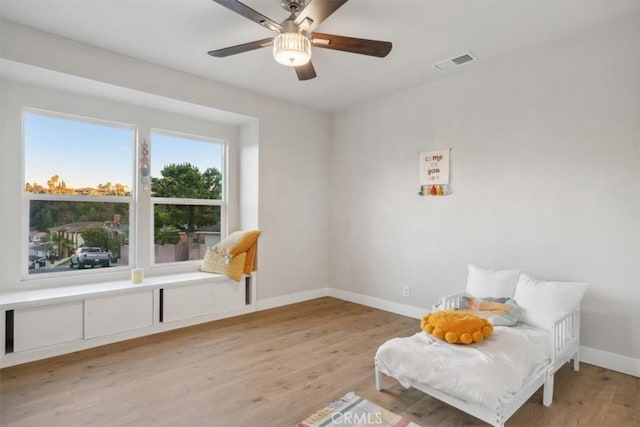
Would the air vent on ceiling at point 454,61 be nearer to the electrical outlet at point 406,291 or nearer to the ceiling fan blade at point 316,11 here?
the ceiling fan blade at point 316,11

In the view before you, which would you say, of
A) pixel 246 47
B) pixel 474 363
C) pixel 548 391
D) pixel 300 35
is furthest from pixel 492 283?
pixel 246 47

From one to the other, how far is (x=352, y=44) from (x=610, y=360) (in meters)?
3.09

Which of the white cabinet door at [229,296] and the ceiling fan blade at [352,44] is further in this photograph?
the white cabinet door at [229,296]

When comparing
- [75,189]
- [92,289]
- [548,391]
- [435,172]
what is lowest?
[548,391]

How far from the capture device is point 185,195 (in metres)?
4.23

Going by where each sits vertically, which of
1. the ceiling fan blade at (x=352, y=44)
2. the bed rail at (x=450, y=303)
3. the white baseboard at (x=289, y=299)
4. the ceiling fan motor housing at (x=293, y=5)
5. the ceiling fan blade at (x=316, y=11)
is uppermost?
the ceiling fan motor housing at (x=293, y=5)

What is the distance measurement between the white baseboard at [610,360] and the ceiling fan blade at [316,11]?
320 centimetres

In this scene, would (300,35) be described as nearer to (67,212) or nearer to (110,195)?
(110,195)

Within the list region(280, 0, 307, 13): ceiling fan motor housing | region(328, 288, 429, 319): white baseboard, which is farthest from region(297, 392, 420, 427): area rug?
region(280, 0, 307, 13): ceiling fan motor housing

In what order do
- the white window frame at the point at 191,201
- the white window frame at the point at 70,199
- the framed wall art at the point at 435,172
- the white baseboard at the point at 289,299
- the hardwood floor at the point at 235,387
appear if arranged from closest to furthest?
the hardwood floor at the point at 235,387 → the white window frame at the point at 70,199 → the framed wall art at the point at 435,172 → the white window frame at the point at 191,201 → the white baseboard at the point at 289,299

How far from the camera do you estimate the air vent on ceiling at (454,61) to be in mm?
3193

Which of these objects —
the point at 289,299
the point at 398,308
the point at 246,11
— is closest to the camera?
the point at 246,11

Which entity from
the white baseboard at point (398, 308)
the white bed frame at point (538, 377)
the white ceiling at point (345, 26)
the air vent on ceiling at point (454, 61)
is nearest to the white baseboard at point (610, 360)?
the white baseboard at point (398, 308)

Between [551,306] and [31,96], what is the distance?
4714 millimetres
